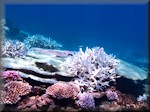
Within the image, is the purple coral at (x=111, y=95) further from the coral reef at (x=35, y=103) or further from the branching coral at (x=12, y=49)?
the branching coral at (x=12, y=49)

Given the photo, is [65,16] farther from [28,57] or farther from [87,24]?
[28,57]

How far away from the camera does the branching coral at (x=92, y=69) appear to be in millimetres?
4828

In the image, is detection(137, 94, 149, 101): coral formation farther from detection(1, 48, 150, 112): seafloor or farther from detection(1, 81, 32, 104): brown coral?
detection(1, 81, 32, 104): brown coral

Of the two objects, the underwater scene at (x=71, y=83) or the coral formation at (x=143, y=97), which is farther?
the coral formation at (x=143, y=97)

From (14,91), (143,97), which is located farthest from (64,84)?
(143,97)

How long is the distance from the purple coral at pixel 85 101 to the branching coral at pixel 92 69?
0.44 meters

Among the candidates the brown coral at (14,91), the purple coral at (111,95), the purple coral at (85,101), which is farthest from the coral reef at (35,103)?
the purple coral at (111,95)

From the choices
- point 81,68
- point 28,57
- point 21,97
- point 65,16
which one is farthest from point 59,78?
point 65,16

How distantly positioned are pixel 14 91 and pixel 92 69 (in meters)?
1.69

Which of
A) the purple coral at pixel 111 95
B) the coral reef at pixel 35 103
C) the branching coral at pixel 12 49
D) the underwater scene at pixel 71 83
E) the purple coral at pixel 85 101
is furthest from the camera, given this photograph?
the branching coral at pixel 12 49

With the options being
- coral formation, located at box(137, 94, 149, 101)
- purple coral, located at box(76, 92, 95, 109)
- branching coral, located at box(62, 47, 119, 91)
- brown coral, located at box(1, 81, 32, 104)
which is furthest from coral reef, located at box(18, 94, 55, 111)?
coral formation, located at box(137, 94, 149, 101)

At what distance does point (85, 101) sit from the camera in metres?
4.22

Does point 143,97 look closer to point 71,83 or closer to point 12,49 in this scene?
point 71,83

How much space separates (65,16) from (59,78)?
101 meters
